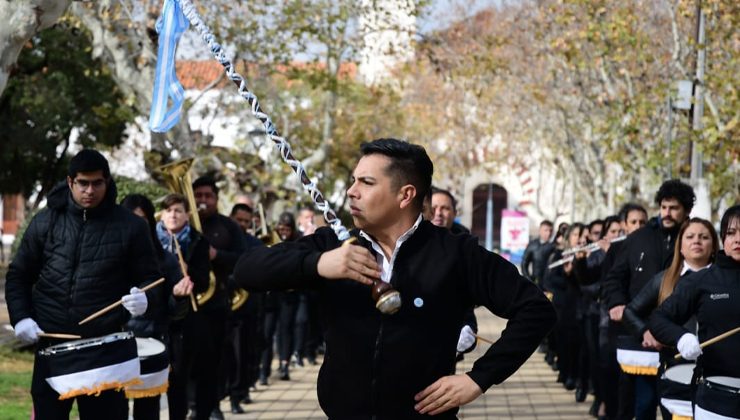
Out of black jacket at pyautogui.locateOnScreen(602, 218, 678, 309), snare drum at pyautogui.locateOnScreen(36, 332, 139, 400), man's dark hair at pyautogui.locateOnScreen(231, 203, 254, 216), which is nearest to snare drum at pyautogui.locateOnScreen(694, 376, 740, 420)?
snare drum at pyautogui.locateOnScreen(36, 332, 139, 400)

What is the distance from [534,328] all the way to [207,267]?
251 inches

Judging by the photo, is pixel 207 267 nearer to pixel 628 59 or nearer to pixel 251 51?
pixel 251 51

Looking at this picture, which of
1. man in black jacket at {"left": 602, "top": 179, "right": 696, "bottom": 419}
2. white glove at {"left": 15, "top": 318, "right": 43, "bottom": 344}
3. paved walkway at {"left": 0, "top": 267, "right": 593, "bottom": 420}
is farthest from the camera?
paved walkway at {"left": 0, "top": 267, "right": 593, "bottom": 420}

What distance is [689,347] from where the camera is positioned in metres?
8.04

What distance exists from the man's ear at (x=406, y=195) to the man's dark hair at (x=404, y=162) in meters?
0.02

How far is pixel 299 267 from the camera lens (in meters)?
5.19

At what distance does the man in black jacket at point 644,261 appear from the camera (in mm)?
11234

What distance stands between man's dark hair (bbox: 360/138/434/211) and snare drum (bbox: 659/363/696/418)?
12.7ft

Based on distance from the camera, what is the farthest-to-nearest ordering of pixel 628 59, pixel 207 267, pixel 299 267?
pixel 628 59
pixel 207 267
pixel 299 267

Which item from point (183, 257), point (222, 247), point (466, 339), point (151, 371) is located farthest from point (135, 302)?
point (222, 247)

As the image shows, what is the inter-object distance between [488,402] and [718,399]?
8403mm

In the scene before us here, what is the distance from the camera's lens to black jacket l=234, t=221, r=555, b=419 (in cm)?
525

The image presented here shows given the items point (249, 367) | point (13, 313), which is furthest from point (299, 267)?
point (249, 367)

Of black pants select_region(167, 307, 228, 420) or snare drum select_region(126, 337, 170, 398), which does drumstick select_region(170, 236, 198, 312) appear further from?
snare drum select_region(126, 337, 170, 398)
